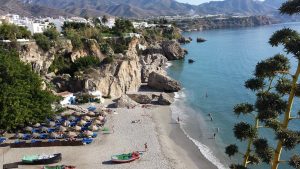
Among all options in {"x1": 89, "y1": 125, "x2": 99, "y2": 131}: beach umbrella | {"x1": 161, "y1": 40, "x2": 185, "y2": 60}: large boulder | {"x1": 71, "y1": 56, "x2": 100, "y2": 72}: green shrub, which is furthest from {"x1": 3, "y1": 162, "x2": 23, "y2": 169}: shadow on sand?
{"x1": 161, "y1": 40, "x2": 185, "y2": 60}: large boulder

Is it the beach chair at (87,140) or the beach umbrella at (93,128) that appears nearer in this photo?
the beach chair at (87,140)

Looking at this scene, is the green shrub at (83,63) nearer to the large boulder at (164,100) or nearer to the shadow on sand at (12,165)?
the large boulder at (164,100)

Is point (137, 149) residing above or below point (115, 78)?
below

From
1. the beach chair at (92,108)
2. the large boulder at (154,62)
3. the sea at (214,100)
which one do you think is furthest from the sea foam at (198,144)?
the large boulder at (154,62)

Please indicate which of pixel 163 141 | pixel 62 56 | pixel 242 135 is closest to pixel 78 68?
pixel 62 56

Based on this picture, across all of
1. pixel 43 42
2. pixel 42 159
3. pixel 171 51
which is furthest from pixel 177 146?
pixel 171 51

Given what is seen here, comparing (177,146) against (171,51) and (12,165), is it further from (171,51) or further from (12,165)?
(171,51)

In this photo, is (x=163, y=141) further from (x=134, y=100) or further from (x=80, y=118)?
(x=134, y=100)

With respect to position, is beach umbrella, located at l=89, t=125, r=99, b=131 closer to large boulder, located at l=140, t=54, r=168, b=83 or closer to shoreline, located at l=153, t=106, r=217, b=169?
shoreline, located at l=153, t=106, r=217, b=169
